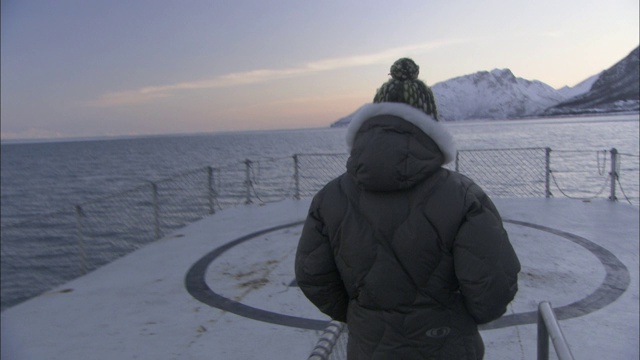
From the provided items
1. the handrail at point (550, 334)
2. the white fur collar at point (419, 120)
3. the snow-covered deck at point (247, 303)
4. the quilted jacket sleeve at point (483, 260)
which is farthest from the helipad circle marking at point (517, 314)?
the white fur collar at point (419, 120)

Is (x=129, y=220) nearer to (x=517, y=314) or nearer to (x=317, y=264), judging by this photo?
(x=517, y=314)

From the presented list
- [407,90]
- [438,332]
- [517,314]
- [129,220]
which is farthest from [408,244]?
[129,220]

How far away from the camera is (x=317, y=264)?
1.80m

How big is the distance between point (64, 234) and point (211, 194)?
16262 mm

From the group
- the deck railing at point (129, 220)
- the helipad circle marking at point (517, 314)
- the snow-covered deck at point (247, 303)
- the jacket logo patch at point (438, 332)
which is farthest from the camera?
the deck railing at point (129, 220)

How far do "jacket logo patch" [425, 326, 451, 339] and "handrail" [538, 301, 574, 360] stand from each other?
387 millimetres

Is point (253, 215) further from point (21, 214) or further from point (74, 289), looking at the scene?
point (21, 214)

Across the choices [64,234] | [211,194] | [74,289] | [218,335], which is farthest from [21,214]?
[218,335]

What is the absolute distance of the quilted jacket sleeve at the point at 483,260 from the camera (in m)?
1.57

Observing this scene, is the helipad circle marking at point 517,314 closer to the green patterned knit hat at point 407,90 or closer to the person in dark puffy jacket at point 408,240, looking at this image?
the person in dark puffy jacket at point 408,240

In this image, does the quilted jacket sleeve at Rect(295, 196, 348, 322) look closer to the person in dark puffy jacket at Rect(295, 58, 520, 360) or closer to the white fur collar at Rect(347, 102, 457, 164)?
the person in dark puffy jacket at Rect(295, 58, 520, 360)

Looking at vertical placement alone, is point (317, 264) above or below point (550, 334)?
above

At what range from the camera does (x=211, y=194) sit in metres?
9.61

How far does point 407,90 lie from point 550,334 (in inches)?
42.9
